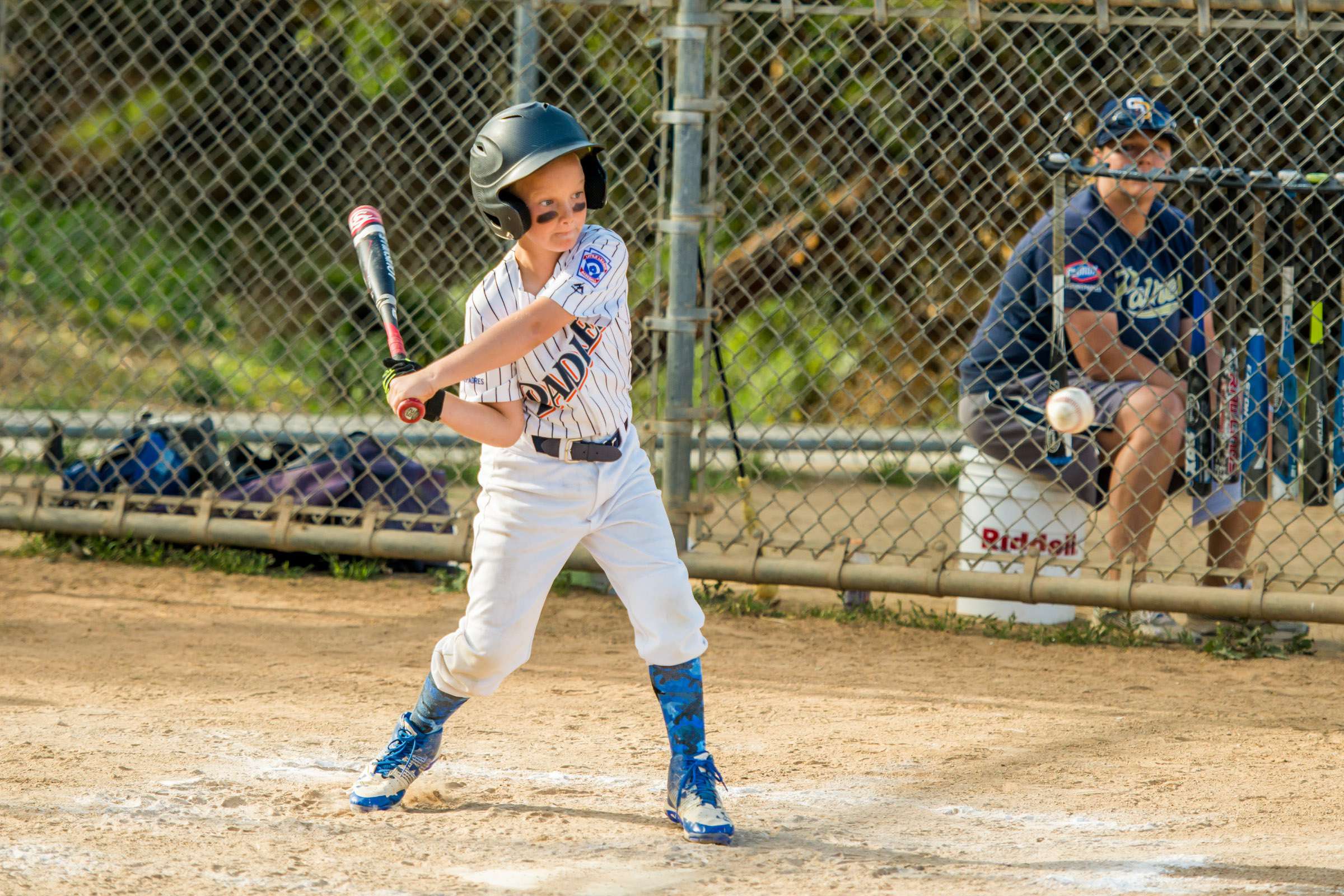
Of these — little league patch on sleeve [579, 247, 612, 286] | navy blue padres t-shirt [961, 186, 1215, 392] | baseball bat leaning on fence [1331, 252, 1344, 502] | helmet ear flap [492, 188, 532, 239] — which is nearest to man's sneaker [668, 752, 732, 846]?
little league patch on sleeve [579, 247, 612, 286]

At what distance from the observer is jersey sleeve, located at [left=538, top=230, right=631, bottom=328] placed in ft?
9.01

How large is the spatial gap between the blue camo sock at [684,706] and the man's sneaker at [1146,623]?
2000mm

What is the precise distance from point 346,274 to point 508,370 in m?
6.65

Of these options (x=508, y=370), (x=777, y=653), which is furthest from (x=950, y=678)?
(x=508, y=370)

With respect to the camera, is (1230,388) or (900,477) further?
(900,477)

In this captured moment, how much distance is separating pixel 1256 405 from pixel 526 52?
2546 mm

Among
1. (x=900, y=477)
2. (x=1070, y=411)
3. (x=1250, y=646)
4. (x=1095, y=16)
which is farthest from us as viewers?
(x=900, y=477)

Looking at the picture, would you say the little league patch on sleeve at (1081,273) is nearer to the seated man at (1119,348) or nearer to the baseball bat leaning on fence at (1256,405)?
the seated man at (1119,348)

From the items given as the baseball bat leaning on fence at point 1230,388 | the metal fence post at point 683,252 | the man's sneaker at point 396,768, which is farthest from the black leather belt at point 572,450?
the baseball bat leaning on fence at point 1230,388

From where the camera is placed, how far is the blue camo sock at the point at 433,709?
2.90 metres

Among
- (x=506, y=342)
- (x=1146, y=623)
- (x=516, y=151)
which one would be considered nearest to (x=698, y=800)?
(x=506, y=342)

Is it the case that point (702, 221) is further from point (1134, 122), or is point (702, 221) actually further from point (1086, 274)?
point (1134, 122)

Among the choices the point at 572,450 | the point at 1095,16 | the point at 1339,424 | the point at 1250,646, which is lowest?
the point at 1250,646

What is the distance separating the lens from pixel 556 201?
2.77 metres
